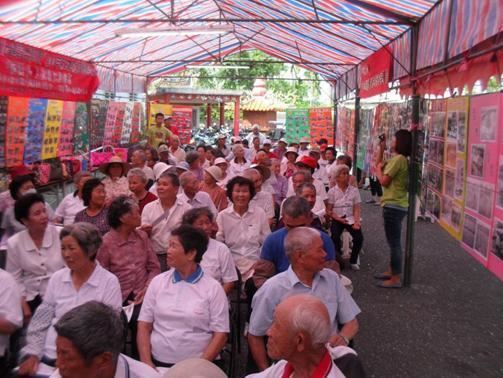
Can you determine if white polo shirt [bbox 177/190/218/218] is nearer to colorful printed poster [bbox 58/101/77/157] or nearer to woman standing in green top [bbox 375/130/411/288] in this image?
woman standing in green top [bbox 375/130/411/288]

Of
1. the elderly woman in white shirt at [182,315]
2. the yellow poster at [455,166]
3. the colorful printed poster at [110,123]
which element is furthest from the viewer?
the colorful printed poster at [110,123]

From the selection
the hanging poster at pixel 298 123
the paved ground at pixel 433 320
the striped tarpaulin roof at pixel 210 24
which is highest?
the striped tarpaulin roof at pixel 210 24

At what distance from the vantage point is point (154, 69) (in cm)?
1623

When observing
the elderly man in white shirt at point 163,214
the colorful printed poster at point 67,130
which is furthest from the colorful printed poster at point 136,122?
the elderly man in white shirt at point 163,214

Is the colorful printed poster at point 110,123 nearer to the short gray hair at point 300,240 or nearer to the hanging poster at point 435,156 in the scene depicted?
the hanging poster at point 435,156

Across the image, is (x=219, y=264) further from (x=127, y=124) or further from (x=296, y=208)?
(x=127, y=124)

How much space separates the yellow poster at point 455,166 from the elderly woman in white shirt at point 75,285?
2.57 metres

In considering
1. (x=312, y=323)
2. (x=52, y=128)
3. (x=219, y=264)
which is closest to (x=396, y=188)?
(x=219, y=264)

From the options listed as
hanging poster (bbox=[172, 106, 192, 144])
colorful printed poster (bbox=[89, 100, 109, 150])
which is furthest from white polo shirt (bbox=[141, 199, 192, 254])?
hanging poster (bbox=[172, 106, 192, 144])

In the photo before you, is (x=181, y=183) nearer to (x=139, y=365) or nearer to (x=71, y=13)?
(x=139, y=365)

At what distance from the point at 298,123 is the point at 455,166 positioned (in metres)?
12.5

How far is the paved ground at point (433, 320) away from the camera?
3969 mm

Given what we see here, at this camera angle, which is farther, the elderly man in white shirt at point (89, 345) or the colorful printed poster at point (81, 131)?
the colorful printed poster at point (81, 131)

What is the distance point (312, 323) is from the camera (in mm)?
1833
